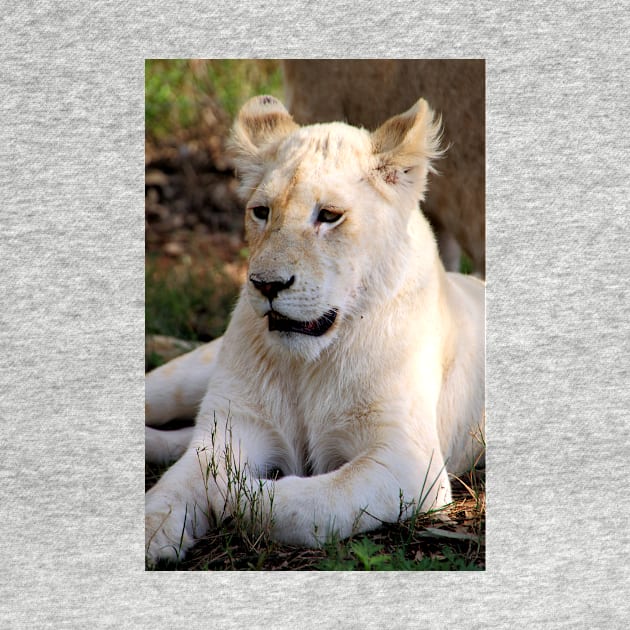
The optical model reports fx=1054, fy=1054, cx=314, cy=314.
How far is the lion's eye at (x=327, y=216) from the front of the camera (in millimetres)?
3029

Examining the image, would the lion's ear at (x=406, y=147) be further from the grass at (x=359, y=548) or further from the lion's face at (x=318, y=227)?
the grass at (x=359, y=548)

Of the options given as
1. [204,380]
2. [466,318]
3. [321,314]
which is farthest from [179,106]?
[321,314]

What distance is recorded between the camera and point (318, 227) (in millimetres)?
3012

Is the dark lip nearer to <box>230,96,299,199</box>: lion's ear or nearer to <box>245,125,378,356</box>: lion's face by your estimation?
<box>245,125,378,356</box>: lion's face

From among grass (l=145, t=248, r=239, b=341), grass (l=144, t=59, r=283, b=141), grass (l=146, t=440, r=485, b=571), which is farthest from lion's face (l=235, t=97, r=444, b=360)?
grass (l=145, t=248, r=239, b=341)

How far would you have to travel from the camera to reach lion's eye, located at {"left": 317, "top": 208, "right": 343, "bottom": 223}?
119 inches

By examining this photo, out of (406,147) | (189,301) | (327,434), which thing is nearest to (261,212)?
(406,147)

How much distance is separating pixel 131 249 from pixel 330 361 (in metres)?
0.73

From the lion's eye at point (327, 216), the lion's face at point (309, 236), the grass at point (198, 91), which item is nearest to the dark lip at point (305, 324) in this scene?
the lion's face at point (309, 236)

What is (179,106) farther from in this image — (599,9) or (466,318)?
(599,9)

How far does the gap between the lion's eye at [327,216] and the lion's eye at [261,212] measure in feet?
0.55

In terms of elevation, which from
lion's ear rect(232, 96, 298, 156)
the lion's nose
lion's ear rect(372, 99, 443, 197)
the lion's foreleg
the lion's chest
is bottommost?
the lion's foreleg

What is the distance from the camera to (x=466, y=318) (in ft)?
11.9

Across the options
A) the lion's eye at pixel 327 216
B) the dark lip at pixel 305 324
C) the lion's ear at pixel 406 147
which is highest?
the lion's ear at pixel 406 147
